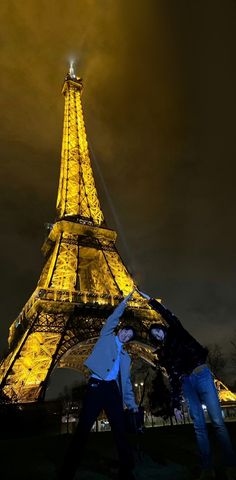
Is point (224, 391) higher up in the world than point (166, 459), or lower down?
higher up

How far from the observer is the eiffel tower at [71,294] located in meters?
19.1

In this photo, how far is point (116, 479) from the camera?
362 centimetres

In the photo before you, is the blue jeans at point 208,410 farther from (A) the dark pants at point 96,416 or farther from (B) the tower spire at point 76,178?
(B) the tower spire at point 76,178

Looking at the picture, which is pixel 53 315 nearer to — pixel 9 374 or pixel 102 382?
pixel 9 374

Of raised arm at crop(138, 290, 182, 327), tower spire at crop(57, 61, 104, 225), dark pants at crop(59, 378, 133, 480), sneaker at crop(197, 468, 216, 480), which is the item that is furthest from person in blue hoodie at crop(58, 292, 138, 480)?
tower spire at crop(57, 61, 104, 225)

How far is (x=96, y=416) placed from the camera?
10.8ft

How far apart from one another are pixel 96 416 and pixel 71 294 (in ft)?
66.8

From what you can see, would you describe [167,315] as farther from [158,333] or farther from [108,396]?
[108,396]

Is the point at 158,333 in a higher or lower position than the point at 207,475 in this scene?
higher

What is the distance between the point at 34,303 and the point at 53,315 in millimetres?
1486

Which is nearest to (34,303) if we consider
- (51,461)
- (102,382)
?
(51,461)

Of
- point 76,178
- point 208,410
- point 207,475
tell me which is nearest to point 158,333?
point 208,410

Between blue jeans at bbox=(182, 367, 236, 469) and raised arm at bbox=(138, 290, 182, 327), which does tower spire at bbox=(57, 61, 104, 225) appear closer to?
raised arm at bbox=(138, 290, 182, 327)

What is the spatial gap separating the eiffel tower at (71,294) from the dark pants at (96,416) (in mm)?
15043
